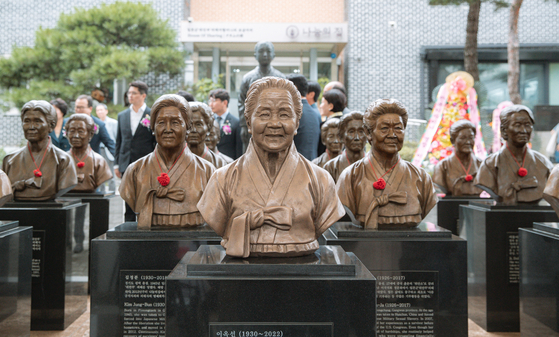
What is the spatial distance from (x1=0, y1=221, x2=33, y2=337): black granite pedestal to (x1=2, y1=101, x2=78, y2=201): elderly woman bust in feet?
2.74

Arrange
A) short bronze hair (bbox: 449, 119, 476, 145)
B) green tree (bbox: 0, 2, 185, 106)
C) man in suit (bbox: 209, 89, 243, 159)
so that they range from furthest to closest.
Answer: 1. green tree (bbox: 0, 2, 185, 106)
2. man in suit (bbox: 209, 89, 243, 159)
3. short bronze hair (bbox: 449, 119, 476, 145)

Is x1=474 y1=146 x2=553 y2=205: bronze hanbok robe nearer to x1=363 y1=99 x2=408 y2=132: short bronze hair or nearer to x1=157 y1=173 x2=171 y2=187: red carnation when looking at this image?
x1=363 y1=99 x2=408 y2=132: short bronze hair

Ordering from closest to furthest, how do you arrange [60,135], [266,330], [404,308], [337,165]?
1. [266,330]
2. [404,308]
3. [337,165]
4. [60,135]

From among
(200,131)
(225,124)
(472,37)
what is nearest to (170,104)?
(200,131)

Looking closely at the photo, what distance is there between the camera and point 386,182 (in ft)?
11.5

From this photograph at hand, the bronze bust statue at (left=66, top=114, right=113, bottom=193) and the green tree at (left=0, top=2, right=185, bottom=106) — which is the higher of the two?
the green tree at (left=0, top=2, right=185, bottom=106)

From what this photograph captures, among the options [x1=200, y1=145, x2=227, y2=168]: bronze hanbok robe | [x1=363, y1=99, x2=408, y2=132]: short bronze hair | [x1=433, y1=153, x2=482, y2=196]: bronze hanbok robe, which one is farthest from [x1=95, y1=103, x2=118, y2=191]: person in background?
[x1=363, y1=99, x2=408, y2=132]: short bronze hair

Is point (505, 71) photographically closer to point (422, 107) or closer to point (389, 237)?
point (422, 107)

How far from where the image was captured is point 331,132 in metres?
5.34

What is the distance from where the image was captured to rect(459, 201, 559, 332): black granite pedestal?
4223mm

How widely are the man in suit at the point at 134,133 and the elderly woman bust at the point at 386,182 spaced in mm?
2831

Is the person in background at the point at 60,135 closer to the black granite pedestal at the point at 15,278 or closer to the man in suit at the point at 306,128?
the man in suit at the point at 306,128

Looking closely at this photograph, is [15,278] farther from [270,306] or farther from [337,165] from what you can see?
[337,165]

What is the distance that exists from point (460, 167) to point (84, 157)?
424 centimetres
